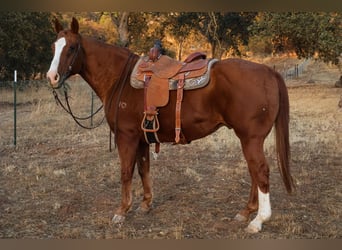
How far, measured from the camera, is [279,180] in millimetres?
4984

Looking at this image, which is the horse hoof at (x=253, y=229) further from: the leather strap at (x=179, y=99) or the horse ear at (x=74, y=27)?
the horse ear at (x=74, y=27)

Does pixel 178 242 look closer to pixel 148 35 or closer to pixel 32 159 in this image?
pixel 32 159

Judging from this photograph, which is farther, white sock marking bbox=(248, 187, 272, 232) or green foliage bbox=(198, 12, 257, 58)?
green foliage bbox=(198, 12, 257, 58)

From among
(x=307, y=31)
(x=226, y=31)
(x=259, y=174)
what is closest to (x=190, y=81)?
(x=259, y=174)

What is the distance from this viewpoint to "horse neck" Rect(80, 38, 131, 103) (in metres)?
3.68

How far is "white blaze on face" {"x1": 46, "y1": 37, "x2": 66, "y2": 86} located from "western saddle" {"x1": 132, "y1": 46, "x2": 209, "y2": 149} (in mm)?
714

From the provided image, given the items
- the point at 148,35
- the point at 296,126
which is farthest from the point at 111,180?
the point at 148,35

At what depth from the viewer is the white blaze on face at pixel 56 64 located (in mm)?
3260

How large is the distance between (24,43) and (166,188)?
997 centimetres

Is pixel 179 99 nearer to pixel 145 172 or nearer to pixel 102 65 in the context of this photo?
pixel 102 65

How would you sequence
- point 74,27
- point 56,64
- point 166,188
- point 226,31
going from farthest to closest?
point 226,31
point 166,188
point 74,27
point 56,64

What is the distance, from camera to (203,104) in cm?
343

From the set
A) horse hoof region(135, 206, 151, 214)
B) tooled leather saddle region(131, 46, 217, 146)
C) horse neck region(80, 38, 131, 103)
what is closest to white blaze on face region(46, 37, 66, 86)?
horse neck region(80, 38, 131, 103)

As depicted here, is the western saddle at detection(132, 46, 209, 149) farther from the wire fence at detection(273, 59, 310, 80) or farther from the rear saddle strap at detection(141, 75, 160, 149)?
the wire fence at detection(273, 59, 310, 80)
